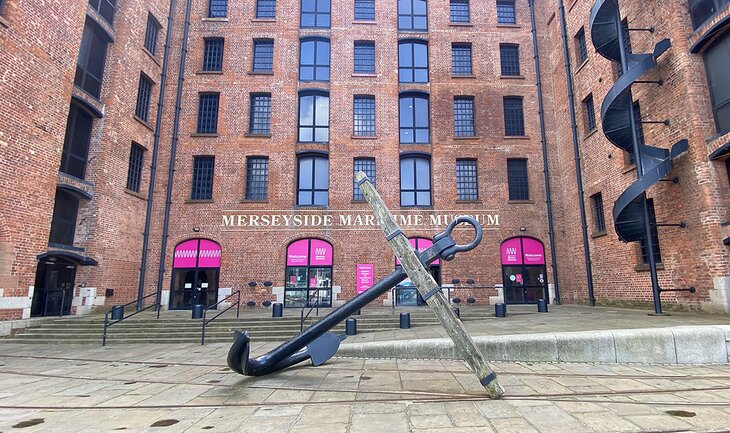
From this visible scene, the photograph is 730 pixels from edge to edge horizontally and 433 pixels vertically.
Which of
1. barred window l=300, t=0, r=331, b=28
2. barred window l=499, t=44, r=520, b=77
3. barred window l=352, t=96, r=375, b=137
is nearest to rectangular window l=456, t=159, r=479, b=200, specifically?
barred window l=352, t=96, r=375, b=137

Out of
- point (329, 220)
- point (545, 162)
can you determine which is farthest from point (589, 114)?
point (329, 220)

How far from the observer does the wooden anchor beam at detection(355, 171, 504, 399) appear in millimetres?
4520

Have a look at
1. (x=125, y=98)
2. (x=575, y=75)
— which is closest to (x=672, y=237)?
(x=575, y=75)

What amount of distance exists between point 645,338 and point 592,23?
11.3 metres

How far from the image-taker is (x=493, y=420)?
3.85m

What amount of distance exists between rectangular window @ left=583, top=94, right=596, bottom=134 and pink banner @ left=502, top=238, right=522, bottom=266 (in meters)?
5.87

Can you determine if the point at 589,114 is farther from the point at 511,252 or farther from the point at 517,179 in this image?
the point at 511,252

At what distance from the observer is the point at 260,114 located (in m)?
18.8

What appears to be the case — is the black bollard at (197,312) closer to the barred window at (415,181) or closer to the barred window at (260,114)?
the barred window at (260,114)

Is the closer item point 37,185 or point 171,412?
point 171,412

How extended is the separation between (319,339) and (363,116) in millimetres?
14985

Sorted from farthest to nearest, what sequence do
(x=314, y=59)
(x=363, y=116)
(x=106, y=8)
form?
1. (x=314, y=59)
2. (x=363, y=116)
3. (x=106, y=8)

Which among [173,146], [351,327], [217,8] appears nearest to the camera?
[351,327]

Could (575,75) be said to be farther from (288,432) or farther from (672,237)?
(288,432)
